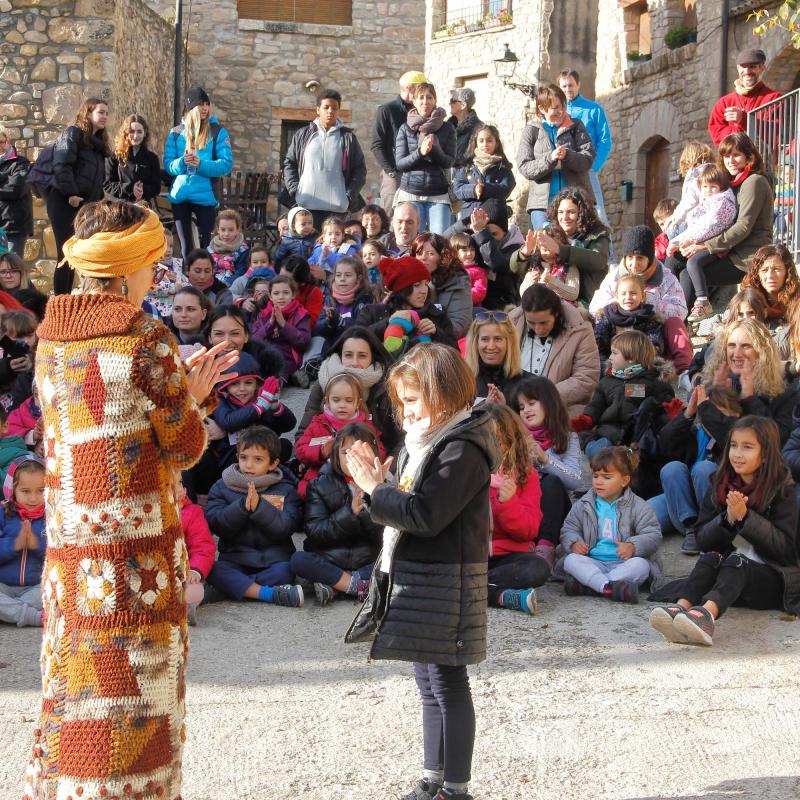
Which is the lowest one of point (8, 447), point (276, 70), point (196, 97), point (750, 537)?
point (750, 537)

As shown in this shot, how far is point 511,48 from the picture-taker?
19953mm

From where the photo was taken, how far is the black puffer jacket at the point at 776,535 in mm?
5125

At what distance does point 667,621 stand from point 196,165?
7.22 metres

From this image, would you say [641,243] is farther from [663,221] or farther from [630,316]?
[663,221]

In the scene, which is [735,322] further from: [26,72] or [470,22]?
[470,22]

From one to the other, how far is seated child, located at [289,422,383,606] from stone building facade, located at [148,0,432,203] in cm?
1441

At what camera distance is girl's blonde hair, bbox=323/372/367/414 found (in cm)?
638

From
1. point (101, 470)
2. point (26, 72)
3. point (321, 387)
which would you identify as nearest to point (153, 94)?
point (26, 72)


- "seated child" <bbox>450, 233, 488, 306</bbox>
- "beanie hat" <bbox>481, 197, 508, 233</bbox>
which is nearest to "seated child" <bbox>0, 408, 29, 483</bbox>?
"seated child" <bbox>450, 233, 488, 306</bbox>

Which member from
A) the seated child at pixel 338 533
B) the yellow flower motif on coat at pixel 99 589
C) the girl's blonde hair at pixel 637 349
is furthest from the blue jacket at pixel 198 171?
the yellow flower motif on coat at pixel 99 589

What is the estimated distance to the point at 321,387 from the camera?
22.5 feet

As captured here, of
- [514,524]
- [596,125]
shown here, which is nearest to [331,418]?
[514,524]

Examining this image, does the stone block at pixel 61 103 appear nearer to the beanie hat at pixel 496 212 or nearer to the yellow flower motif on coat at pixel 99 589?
the beanie hat at pixel 496 212

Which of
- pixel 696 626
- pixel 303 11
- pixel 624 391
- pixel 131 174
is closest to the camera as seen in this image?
pixel 696 626
